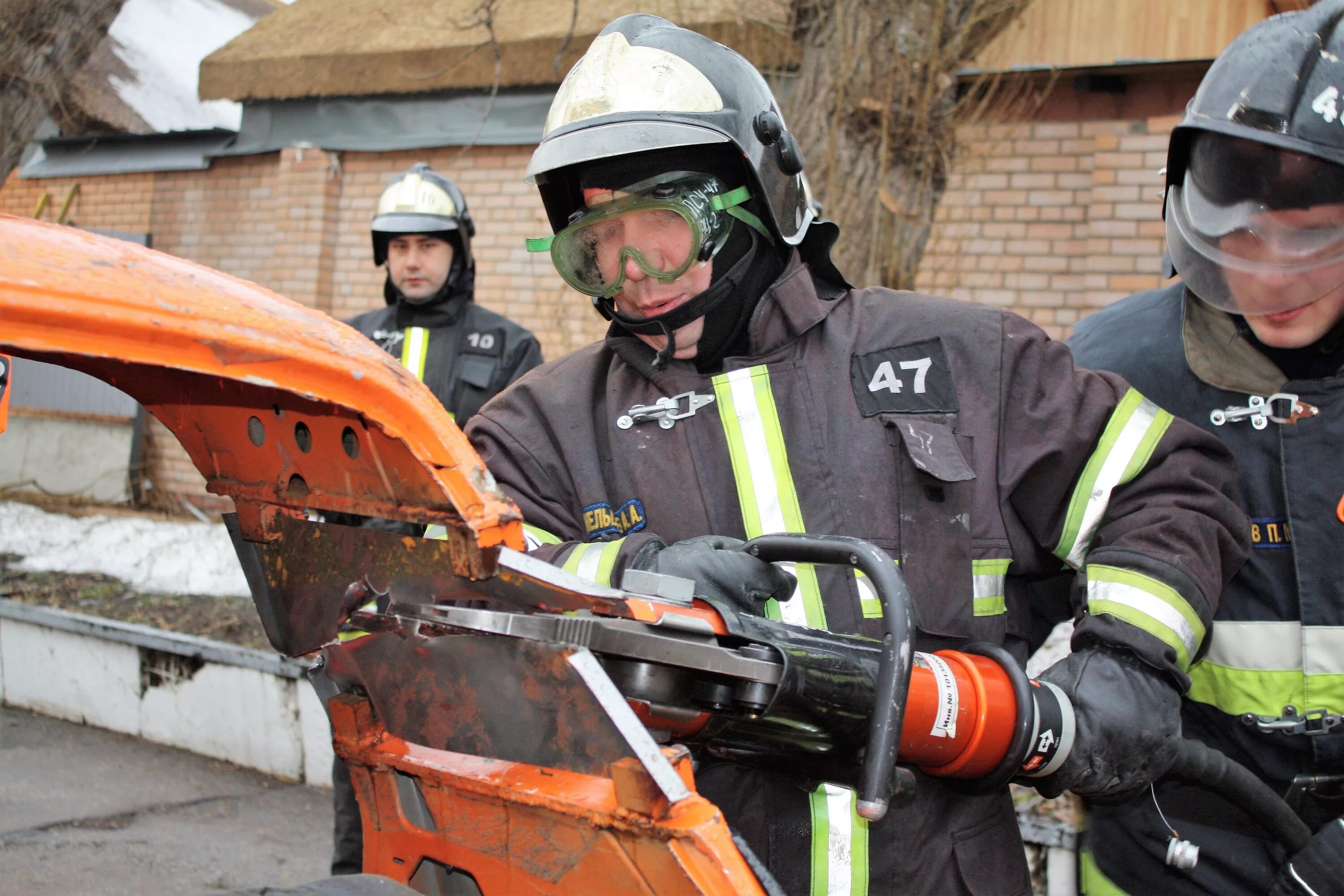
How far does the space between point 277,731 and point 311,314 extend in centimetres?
445

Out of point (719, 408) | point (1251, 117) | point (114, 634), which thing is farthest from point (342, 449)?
point (114, 634)

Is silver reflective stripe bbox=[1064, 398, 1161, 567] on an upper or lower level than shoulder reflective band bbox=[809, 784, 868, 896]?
upper

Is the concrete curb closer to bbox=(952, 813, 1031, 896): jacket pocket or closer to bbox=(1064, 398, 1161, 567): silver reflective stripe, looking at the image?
bbox=(952, 813, 1031, 896): jacket pocket

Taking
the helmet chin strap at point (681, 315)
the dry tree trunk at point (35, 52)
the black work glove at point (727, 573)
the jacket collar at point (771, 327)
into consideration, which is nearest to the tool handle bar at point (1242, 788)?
the black work glove at point (727, 573)

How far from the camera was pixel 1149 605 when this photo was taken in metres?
1.80

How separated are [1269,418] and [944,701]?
103cm

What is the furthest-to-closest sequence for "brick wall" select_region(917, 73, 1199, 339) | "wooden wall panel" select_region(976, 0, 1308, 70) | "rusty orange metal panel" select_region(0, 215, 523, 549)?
"brick wall" select_region(917, 73, 1199, 339), "wooden wall panel" select_region(976, 0, 1308, 70), "rusty orange metal panel" select_region(0, 215, 523, 549)

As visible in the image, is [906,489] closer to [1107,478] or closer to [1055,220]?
[1107,478]

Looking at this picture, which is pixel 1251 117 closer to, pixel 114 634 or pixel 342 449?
pixel 342 449

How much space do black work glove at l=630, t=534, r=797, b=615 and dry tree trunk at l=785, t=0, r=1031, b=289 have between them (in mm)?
3332

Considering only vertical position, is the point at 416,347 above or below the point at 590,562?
above

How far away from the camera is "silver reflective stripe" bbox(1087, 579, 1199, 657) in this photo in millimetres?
1805

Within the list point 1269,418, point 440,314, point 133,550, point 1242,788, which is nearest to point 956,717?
point 1242,788

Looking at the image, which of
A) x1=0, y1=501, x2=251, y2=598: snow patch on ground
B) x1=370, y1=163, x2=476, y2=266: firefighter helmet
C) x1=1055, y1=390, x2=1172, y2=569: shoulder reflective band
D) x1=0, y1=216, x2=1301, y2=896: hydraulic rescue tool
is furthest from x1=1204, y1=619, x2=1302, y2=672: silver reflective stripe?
x1=0, y1=501, x2=251, y2=598: snow patch on ground
